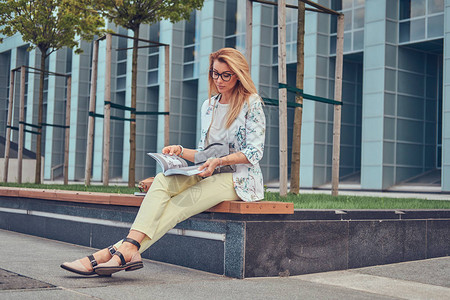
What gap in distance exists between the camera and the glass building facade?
24.4 metres

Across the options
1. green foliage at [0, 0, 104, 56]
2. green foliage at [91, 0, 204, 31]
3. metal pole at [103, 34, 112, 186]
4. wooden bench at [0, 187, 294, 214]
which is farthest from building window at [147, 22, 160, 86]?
wooden bench at [0, 187, 294, 214]

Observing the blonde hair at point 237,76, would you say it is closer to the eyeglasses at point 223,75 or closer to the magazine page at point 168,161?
the eyeglasses at point 223,75

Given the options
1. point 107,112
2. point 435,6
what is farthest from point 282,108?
point 435,6

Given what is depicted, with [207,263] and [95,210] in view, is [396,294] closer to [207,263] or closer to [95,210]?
[207,263]

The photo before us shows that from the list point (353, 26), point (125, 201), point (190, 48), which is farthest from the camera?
point (190, 48)

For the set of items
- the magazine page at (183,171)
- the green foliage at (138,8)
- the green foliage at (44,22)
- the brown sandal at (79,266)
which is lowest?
the brown sandal at (79,266)

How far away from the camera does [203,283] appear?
15.7ft

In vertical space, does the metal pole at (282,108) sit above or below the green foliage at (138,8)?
below

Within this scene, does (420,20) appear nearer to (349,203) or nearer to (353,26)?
(353,26)

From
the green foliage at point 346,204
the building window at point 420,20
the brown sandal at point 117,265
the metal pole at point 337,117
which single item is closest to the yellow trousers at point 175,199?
the brown sandal at point 117,265

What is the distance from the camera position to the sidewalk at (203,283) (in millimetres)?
4211

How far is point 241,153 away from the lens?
4918 mm

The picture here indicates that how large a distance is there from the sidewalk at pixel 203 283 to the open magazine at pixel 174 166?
87 cm

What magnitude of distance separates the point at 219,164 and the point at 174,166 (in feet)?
1.20
